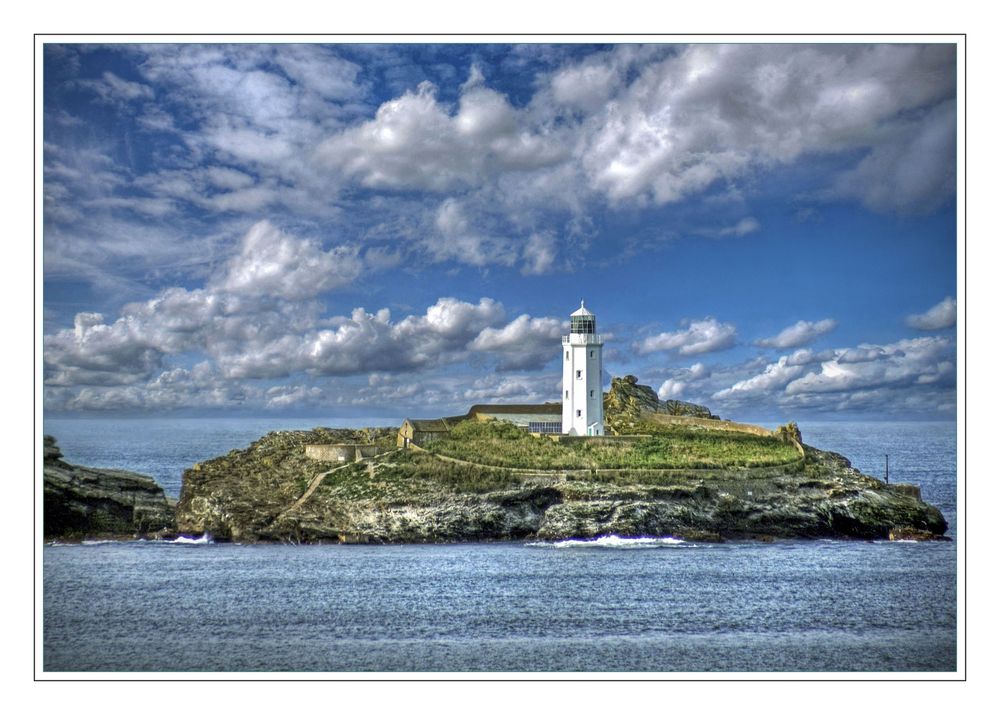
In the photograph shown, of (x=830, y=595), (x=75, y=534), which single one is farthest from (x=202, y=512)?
(x=830, y=595)

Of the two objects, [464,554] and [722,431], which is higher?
[722,431]

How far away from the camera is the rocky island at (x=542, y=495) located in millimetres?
25312

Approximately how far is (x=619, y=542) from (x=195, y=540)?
1051 cm

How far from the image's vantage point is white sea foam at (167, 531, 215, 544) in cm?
2525

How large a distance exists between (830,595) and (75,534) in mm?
18086

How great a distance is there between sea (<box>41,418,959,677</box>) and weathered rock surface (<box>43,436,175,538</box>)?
136 centimetres

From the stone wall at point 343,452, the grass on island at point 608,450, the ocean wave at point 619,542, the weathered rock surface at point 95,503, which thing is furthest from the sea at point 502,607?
the stone wall at point 343,452

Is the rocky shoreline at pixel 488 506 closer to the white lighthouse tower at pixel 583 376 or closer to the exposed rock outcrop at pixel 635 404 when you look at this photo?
the white lighthouse tower at pixel 583 376

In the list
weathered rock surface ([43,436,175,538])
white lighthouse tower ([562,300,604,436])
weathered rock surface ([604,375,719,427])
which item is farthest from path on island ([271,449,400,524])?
weathered rock surface ([604,375,719,427])

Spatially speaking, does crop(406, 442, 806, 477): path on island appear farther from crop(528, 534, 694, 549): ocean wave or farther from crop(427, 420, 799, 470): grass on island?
crop(528, 534, 694, 549): ocean wave

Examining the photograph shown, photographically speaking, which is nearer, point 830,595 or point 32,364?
point 32,364
